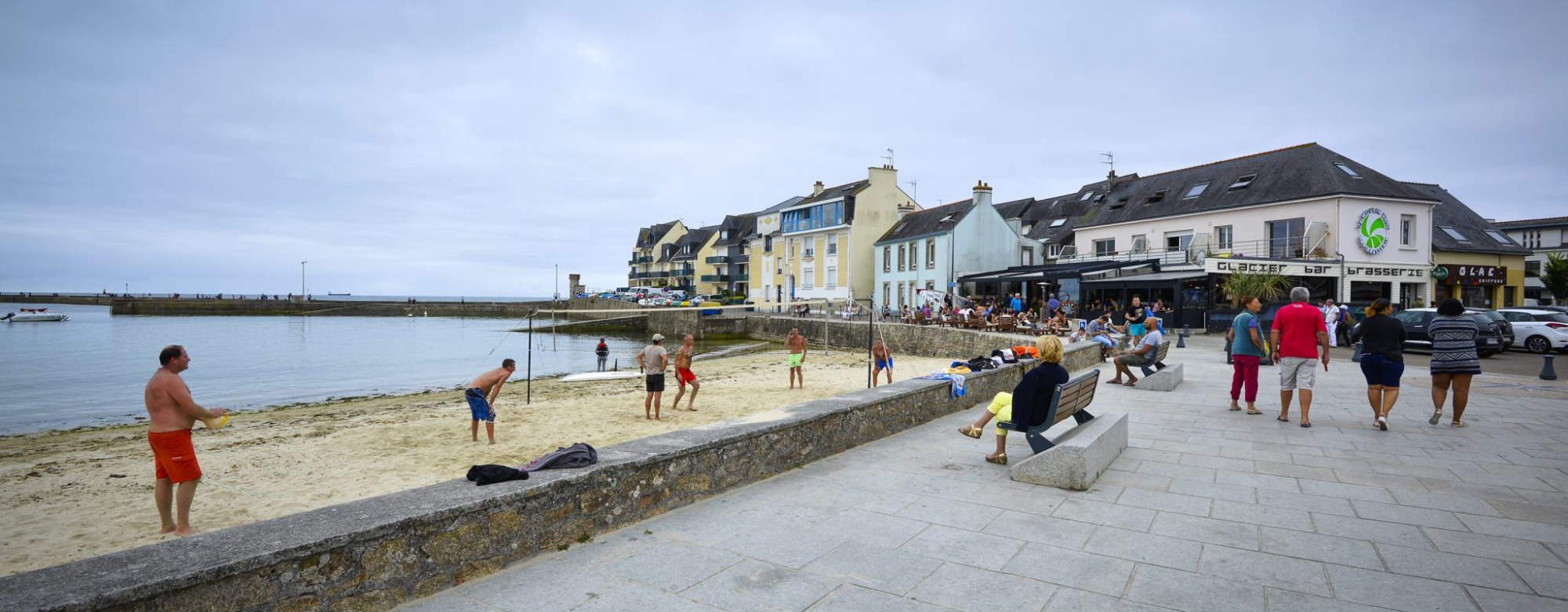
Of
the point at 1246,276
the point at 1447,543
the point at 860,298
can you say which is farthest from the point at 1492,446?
the point at 860,298

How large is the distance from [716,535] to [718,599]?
0.93 meters

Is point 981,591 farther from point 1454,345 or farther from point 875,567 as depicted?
point 1454,345

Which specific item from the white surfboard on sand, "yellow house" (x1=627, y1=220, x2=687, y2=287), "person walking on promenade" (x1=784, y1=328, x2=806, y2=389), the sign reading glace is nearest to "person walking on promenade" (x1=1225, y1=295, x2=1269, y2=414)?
"person walking on promenade" (x1=784, y1=328, x2=806, y2=389)

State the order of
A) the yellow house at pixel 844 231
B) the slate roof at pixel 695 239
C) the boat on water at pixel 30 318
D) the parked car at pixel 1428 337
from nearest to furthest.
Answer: the parked car at pixel 1428 337 → the yellow house at pixel 844 231 → the boat on water at pixel 30 318 → the slate roof at pixel 695 239

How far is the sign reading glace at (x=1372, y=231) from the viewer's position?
89.0 feet

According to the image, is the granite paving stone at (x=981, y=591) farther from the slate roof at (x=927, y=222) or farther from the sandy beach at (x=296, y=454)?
the slate roof at (x=927, y=222)

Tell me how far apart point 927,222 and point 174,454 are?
40.8 m

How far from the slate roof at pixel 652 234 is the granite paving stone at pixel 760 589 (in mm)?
86868

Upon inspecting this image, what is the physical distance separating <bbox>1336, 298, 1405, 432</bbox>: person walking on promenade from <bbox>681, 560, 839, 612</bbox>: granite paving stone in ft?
23.8

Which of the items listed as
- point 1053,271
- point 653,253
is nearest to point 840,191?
point 1053,271

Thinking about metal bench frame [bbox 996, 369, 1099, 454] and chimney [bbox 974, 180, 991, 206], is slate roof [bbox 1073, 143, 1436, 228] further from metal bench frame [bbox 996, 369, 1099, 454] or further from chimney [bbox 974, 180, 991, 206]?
metal bench frame [bbox 996, 369, 1099, 454]

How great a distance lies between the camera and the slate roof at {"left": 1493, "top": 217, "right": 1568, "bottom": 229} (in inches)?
1815

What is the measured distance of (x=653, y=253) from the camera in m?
89.3

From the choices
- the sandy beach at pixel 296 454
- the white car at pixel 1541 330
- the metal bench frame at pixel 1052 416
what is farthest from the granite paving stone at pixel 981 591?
the white car at pixel 1541 330
